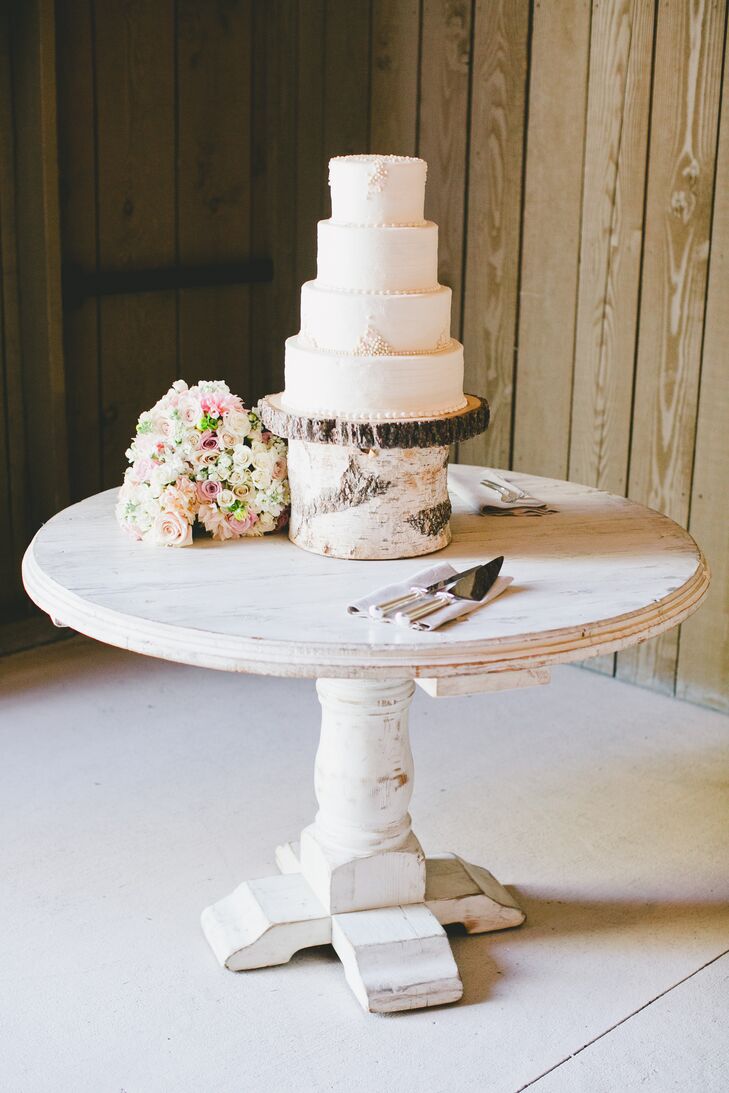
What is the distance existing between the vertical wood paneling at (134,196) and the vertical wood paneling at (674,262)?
133 centimetres

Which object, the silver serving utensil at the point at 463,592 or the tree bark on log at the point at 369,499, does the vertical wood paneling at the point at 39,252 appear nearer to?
the tree bark on log at the point at 369,499

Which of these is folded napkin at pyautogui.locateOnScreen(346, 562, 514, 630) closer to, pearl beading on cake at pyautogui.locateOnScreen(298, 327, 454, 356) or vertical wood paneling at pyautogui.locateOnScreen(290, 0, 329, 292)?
pearl beading on cake at pyautogui.locateOnScreen(298, 327, 454, 356)

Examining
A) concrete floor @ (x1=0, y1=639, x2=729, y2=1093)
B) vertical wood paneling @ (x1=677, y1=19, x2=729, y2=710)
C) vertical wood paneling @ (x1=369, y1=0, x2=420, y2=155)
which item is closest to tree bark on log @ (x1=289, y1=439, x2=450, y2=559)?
concrete floor @ (x1=0, y1=639, x2=729, y2=1093)

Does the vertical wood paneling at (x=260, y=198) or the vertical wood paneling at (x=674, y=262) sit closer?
the vertical wood paneling at (x=674, y=262)

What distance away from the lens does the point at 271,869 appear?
2.47 m

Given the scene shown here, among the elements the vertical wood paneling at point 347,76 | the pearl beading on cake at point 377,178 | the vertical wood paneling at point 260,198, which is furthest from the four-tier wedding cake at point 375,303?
the vertical wood paneling at point 260,198

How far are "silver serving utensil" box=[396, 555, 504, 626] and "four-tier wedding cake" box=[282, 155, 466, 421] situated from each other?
0.85 feet

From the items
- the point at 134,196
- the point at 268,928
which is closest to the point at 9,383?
the point at 134,196

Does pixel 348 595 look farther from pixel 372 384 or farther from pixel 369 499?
pixel 372 384

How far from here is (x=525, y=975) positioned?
2.18 meters

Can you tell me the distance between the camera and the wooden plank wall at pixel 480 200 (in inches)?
121

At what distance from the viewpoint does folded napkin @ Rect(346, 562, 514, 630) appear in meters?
1.76

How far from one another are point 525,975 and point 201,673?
1.45 metres

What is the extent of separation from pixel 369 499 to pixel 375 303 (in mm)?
290
